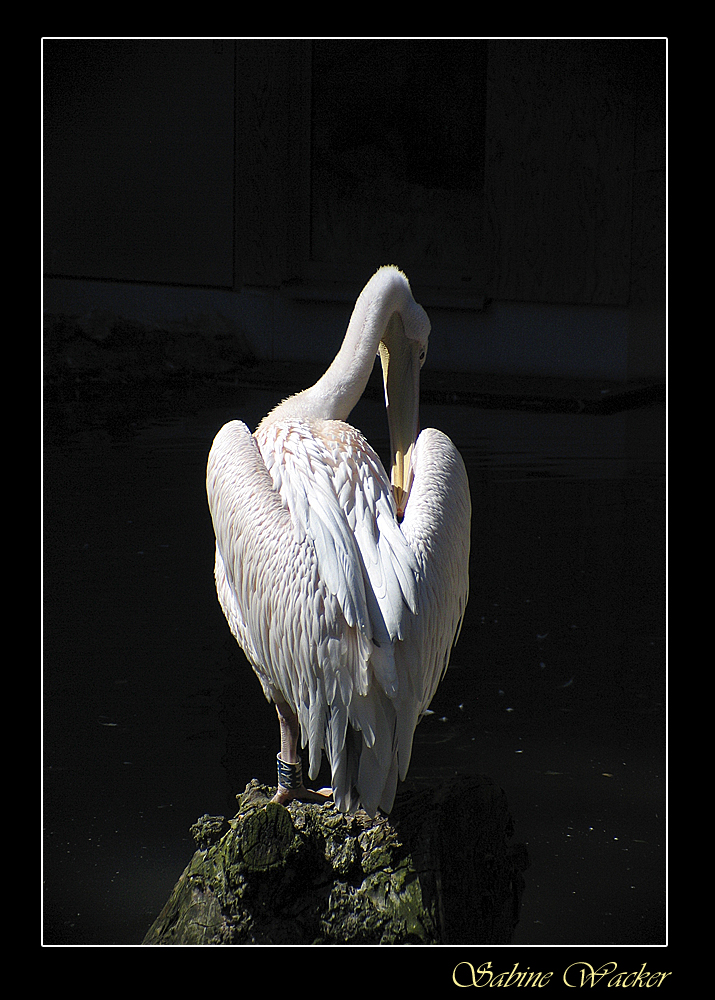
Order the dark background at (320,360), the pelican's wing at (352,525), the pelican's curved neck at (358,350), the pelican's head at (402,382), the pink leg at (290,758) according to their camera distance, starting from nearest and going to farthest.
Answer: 1. the pelican's wing at (352,525)
2. the pink leg at (290,758)
3. the pelican's curved neck at (358,350)
4. the pelican's head at (402,382)
5. the dark background at (320,360)

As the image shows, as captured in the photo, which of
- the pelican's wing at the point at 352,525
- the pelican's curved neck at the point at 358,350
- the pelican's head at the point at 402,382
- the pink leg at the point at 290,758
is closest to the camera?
the pelican's wing at the point at 352,525

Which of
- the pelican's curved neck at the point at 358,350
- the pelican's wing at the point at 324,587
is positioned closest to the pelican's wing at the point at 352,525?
the pelican's wing at the point at 324,587

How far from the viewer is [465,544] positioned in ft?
9.14

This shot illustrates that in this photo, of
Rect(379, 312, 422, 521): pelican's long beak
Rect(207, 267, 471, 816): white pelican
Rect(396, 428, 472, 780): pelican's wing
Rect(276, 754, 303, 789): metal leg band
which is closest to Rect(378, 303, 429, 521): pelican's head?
Rect(379, 312, 422, 521): pelican's long beak

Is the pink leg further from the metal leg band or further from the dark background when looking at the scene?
the dark background

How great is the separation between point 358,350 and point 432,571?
2.74 feet

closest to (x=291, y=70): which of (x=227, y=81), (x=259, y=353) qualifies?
(x=227, y=81)

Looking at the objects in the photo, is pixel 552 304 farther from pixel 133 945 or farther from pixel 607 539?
pixel 133 945

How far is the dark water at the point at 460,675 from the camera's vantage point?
3.23m

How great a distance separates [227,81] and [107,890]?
331cm

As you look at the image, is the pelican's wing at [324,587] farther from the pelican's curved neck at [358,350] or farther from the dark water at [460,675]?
the dark water at [460,675]

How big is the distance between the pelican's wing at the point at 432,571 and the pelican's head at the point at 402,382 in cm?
31

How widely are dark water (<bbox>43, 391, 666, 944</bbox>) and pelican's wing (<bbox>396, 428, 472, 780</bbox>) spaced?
981 mm

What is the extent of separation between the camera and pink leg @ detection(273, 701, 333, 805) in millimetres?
2869
